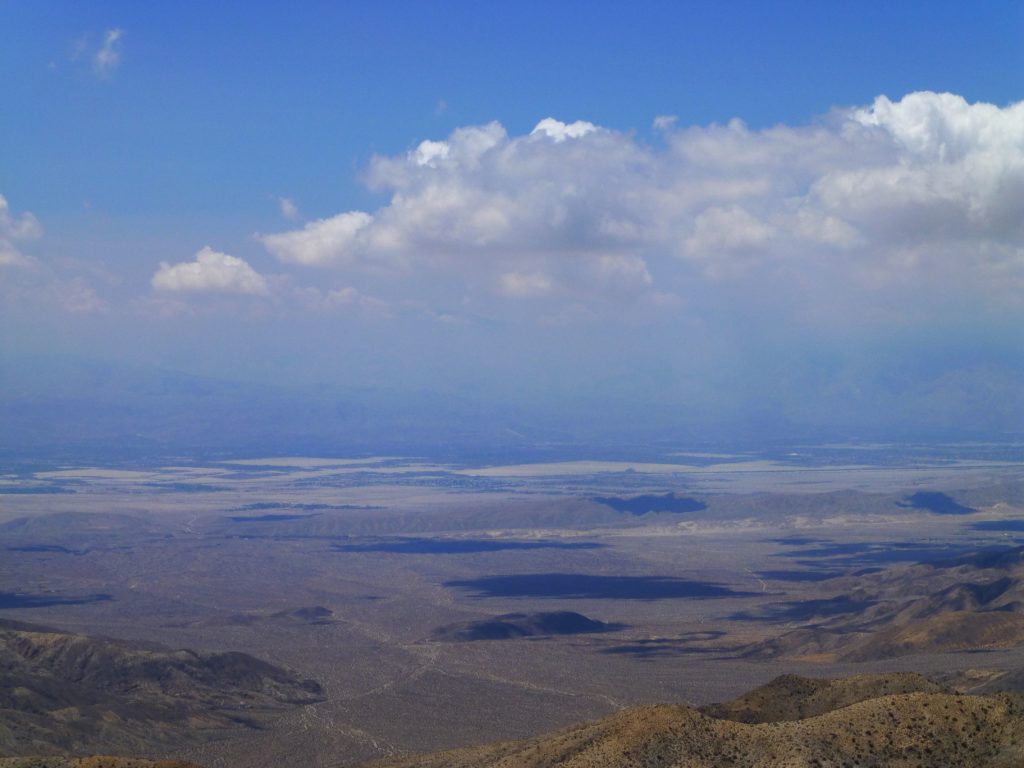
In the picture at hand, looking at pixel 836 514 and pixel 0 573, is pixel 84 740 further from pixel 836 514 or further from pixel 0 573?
pixel 836 514

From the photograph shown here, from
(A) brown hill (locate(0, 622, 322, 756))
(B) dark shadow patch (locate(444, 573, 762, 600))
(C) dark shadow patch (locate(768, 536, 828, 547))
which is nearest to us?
(A) brown hill (locate(0, 622, 322, 756))

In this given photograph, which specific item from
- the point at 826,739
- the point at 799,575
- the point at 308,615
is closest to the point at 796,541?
the point at 799,575

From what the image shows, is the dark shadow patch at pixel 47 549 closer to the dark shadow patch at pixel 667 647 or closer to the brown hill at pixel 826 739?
the dark shadow patch at pixel 667 647

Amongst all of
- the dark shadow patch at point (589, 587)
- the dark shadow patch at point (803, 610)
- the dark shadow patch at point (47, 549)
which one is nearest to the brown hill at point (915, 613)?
the dark shadow patch at point (803, 610)

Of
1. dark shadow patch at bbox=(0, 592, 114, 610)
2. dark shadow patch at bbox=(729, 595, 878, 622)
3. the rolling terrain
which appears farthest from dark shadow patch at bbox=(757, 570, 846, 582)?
dark shadow patch at bbox=(0, 592, 114, 610)

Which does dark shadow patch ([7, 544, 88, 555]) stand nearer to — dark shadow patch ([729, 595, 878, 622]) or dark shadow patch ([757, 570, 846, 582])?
dark shadow patch ([757, 570, 846, 582])

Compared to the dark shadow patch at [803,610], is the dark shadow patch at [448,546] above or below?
above
